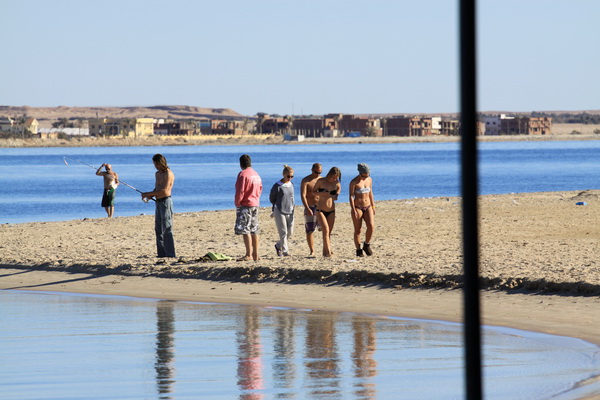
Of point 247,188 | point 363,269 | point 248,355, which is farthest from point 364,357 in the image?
point 247,188

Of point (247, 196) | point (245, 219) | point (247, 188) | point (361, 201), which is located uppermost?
point (247, 188)

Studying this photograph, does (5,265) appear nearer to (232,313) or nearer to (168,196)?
(168,196)

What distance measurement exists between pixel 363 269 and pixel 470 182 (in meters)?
9.99

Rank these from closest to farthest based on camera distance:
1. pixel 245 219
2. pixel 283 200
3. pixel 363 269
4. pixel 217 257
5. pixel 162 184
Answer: pixel 363 269 < pixel 245 219 < pixel 162 184 < pixel 283 200 < pixel 217 257

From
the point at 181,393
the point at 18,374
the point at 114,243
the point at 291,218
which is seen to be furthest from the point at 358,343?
the point at 114,243

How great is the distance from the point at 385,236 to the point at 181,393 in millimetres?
11302

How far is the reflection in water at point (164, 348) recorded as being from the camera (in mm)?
7698

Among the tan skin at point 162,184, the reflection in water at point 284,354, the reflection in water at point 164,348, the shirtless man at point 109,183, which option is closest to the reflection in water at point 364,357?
→ the reflection in water at point 284,354

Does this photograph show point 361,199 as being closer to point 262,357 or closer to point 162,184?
point 162,184

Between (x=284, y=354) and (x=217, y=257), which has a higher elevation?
(x=217, y=257)

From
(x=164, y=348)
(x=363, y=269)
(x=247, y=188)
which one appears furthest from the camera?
(x=247, y=188)

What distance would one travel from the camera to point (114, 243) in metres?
18.6

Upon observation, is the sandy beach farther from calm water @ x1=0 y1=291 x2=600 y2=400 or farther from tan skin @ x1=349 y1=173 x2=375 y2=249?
calm water @ x1=0 y1=291 x2=600 y2=400

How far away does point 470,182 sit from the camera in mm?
3424
